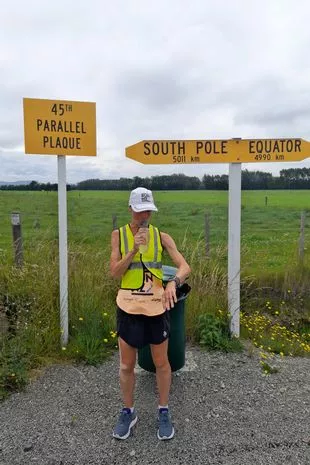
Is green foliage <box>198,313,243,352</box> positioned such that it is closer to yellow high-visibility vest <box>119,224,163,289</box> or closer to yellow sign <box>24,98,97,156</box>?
yellow high-visibility vest <box>119,224,163,289</box>

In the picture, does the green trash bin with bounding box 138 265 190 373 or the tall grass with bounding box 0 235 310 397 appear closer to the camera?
the green trash bin with bounding box 138 265 190 373

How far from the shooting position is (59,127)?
3.97m

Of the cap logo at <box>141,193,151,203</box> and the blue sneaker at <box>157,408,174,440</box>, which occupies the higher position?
the cap logo at <box>141,193,151,203</box>

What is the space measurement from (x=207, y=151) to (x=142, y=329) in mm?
2352

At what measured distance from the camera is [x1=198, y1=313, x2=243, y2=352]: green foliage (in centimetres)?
436

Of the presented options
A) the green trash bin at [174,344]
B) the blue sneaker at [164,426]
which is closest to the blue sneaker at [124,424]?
the blue sneaker at [164,426]

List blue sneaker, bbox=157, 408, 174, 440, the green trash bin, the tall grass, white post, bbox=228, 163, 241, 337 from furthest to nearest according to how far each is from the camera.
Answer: white post, bbox=228, 163, 241, 337, the tall grass, the green trash bin, blue sneaker, bbox=157, 408, 174, 440

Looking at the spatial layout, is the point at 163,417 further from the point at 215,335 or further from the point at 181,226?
the point at 181,226

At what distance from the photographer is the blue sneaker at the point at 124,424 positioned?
2898mm

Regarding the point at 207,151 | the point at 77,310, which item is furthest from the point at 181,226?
the point at 77,310

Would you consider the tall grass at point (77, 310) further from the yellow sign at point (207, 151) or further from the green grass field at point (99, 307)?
the yellow sign at point (207, 151)

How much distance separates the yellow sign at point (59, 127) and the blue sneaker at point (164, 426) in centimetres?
261

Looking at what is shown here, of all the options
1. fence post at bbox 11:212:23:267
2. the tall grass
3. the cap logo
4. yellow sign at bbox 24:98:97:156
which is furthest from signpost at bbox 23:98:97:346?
fence post at bbox 11:212:23:267

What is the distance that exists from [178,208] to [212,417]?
19479 mm
